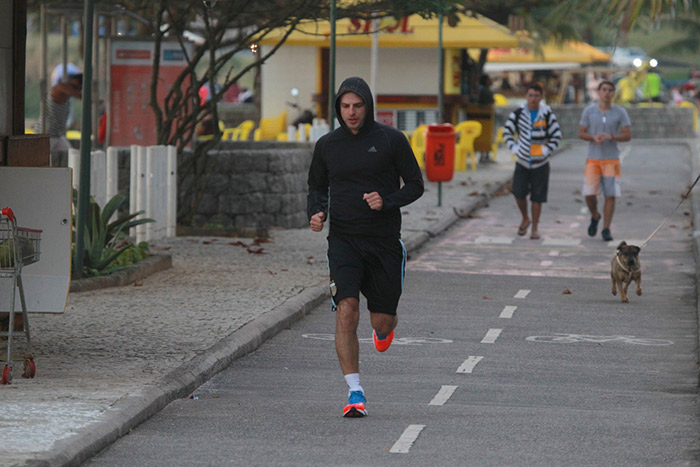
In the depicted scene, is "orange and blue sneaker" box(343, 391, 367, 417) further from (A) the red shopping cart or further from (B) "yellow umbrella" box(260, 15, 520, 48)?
(B) "yellow umbrella" box(260, 15, 520, 48)

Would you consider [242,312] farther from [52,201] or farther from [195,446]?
[195,446]

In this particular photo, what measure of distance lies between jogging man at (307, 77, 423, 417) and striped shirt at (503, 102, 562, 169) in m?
9.98

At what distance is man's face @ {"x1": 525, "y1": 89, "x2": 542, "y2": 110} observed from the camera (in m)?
17.8

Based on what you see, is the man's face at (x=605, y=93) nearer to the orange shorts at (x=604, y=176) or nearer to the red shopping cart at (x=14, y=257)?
the orange shorts at (x=604, y=176)

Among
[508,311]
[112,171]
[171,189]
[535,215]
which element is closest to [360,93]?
[508,311]

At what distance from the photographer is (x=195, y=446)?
23.1 feet

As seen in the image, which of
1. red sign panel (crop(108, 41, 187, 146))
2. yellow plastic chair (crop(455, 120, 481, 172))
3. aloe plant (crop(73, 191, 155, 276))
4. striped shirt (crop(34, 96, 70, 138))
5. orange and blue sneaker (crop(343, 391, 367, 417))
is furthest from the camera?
yellow plastic chair (crop(455, 120, 481, 172))

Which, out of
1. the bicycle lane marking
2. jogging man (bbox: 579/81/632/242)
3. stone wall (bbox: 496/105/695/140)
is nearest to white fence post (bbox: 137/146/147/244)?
jogging man (bbox: 579/81/632/242)

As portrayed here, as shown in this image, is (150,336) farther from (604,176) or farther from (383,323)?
(604,176)

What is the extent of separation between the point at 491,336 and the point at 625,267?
7.44ft

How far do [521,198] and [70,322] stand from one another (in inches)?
348

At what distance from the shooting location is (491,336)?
1079 centimetres

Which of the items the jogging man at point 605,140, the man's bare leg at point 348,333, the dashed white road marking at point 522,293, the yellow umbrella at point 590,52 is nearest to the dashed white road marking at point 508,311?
the dashed white road marking at point 522,293

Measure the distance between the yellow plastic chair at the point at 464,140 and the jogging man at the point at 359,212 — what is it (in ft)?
70.0
